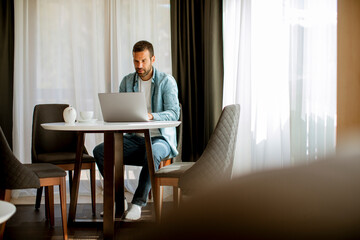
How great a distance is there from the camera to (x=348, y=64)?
1.45 metres

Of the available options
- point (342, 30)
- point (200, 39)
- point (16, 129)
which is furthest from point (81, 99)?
point (342, 30)

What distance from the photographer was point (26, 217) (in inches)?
123

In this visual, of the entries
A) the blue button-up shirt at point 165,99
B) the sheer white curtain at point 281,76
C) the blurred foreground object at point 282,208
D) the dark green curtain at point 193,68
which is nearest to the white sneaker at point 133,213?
the blue button-up shirt at point 165,99

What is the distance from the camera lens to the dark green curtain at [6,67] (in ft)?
13.0

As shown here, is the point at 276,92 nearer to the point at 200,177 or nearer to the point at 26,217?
the point at 200,177

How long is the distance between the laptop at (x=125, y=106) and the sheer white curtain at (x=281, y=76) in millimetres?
692

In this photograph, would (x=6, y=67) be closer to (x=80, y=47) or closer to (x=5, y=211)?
(x=80, y=47)

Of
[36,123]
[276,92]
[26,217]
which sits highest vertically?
[276,92]

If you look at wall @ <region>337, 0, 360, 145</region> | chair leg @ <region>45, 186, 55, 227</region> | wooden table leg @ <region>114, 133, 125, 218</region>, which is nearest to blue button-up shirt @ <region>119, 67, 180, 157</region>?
wooden table leg @ <region>114, 133, 125, 218</region>

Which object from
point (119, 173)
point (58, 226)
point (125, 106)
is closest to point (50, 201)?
point (58, 226)

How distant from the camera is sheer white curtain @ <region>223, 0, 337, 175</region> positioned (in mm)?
2461

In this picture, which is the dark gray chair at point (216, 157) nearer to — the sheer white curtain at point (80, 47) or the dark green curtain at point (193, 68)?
the dark green curtain at point (193, 68)

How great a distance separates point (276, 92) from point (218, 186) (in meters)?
2.85

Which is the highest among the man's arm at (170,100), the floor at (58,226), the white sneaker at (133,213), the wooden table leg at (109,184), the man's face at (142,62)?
the man's face at (142,62)
